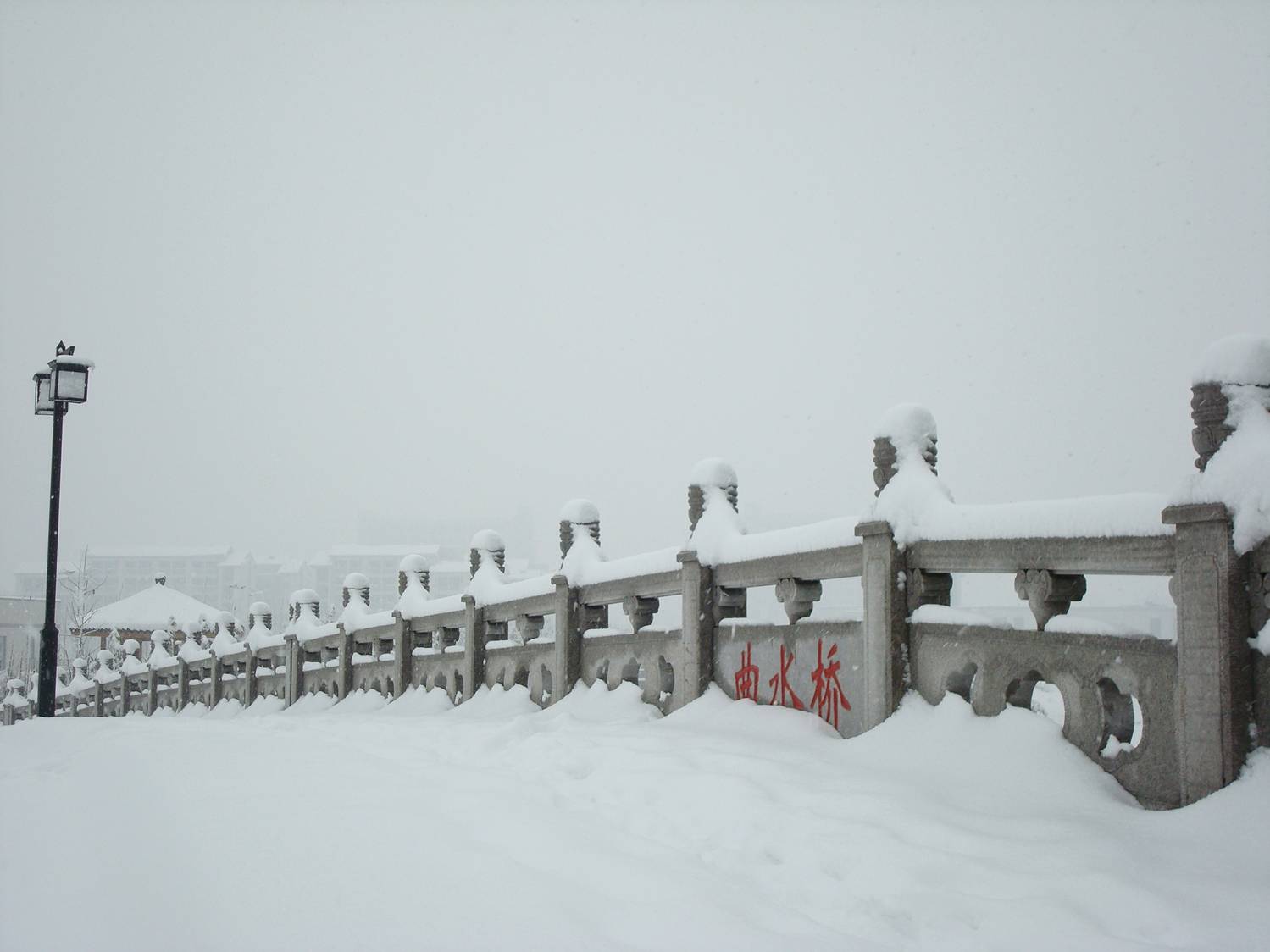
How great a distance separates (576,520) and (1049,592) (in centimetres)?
711

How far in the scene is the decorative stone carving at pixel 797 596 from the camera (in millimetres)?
7949

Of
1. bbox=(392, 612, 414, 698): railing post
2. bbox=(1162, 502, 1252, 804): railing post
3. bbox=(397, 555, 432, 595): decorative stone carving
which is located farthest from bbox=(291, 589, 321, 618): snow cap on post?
bbox=(1162, 502, 1252, 804): railing post

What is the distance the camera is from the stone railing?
15.6ft

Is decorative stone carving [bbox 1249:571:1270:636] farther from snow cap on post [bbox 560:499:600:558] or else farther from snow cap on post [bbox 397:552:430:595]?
snow cap on post [bbox 397:552:430:595]

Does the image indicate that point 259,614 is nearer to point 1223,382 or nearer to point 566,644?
point 566,644

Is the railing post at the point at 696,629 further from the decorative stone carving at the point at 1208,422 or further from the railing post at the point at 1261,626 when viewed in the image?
the railing post at the point at 1261,626

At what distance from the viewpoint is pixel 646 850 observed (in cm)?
452

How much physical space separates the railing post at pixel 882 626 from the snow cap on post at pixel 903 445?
48 centimetres

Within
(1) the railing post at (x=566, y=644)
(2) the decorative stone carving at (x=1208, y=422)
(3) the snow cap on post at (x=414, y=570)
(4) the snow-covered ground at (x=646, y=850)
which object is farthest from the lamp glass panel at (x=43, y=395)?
(2) the decorative stone carving at (x=1208, y=422)

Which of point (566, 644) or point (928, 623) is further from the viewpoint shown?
point (566, 644)

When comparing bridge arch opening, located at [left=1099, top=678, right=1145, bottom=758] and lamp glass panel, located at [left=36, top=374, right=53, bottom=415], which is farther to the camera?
lamp glass panel, located at [left=36, top=374, right=53, bottom=415]

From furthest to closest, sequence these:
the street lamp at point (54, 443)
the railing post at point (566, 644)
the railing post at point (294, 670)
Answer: the railing post at point (294, 670), the street lamp at point (54, 443), the railing post at point (566, 644)

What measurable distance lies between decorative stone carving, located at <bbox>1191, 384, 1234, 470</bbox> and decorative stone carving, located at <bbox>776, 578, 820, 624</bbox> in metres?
3.46

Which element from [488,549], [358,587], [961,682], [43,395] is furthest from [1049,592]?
[358,587]
